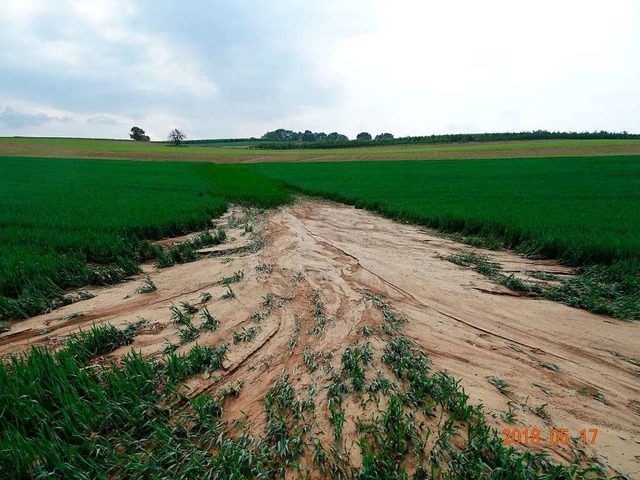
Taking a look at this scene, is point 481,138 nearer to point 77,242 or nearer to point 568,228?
point 568,228

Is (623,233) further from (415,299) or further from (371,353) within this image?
(371,353)

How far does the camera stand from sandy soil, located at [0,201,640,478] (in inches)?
101

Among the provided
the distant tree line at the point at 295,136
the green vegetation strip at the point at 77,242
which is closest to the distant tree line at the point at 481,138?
the distant tree line at the point at 295,136

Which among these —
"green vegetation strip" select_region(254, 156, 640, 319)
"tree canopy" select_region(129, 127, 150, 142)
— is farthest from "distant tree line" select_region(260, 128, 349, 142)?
"green vegetation strip" select_region(254, 156, 640, 319)

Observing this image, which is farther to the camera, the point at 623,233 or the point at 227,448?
the point at 623,233

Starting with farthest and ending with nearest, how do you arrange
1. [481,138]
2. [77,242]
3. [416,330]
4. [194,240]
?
[481,138], [194,240], [77,242], [416,330]

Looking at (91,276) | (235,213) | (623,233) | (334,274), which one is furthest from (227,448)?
(235,213)

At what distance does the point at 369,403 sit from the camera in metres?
2.55

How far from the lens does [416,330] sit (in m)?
3.71

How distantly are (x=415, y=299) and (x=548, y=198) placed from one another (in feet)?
36.9

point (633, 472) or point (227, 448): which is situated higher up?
point (227, 448)
